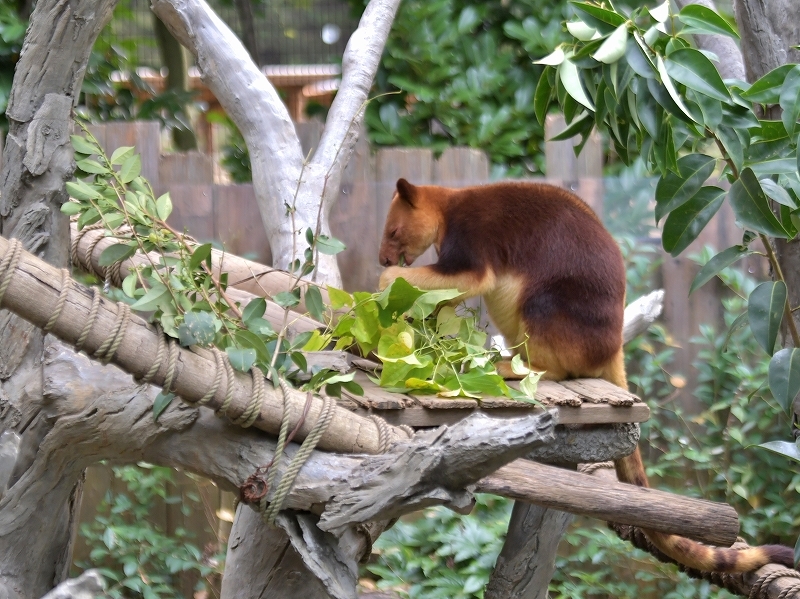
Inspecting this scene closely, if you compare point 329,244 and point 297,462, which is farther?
point 329,244

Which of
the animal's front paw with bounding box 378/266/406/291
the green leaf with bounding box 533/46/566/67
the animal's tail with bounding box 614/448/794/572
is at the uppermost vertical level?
the green leaf with bounding box 533/46/566/67

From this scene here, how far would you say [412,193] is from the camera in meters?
3.24

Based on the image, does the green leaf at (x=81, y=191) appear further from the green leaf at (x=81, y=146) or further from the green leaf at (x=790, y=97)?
the green leaf at (x=790, y=97)

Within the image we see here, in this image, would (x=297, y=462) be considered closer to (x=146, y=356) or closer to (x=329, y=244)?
(x=146, y=356)

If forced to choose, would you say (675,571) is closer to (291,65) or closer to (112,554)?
(112,554)

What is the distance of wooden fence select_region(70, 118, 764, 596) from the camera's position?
390cm

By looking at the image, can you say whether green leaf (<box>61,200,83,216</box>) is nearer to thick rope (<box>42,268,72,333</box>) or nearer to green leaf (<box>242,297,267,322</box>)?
thick rope (<box>42,268,72,333</box>)

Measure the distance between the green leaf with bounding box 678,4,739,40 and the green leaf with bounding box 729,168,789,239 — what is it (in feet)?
1.10

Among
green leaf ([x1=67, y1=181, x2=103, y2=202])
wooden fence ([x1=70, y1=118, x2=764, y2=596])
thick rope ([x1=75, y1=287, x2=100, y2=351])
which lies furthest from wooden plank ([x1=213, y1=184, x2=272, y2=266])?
thick rope ([x1=75, y1=287, x2=100, y2=351])

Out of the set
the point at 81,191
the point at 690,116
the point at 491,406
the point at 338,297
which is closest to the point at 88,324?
the point at 81,191

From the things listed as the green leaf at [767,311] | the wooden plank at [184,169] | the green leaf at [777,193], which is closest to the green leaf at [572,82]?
the green leaf at [777,193]

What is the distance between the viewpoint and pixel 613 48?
1788 mm

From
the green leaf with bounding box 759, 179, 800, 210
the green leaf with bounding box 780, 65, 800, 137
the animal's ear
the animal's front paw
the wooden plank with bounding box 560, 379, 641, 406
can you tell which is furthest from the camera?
the animal's ear

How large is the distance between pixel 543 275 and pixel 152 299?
1.56 metres
